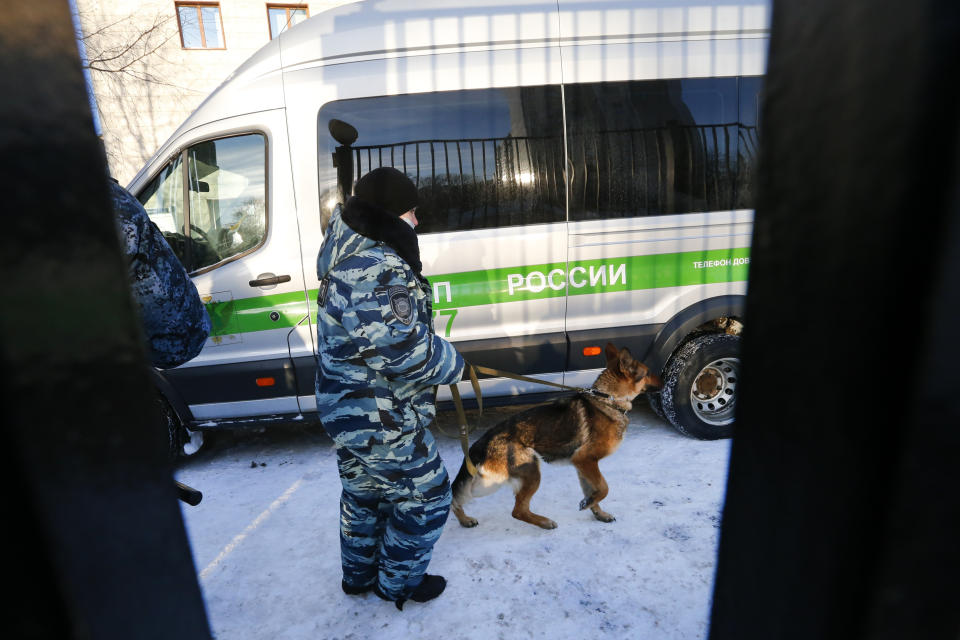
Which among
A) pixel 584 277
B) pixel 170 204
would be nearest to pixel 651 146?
pixel 584 277

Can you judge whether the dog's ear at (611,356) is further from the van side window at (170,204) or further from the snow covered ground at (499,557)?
the van side window at (170,204)

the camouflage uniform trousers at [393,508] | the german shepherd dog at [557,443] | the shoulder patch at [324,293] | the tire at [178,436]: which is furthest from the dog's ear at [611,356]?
the tire at [178,436]

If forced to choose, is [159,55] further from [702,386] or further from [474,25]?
[702,386]

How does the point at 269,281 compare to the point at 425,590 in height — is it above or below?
above

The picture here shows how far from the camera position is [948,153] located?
33 centimetres

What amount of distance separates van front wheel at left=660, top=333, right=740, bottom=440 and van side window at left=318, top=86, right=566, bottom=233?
130cm

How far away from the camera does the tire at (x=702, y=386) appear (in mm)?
3256

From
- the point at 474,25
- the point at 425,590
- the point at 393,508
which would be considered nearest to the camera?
the point at 393,508

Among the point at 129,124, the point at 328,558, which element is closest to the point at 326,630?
the point at 328,558

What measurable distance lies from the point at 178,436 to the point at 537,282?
2671 millimetres

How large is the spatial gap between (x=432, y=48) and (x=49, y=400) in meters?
3.00

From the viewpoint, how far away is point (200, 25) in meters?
10.0

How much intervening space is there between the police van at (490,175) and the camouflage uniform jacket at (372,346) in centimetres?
125

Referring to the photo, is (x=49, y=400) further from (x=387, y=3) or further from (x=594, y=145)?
(x=387, y=3)
